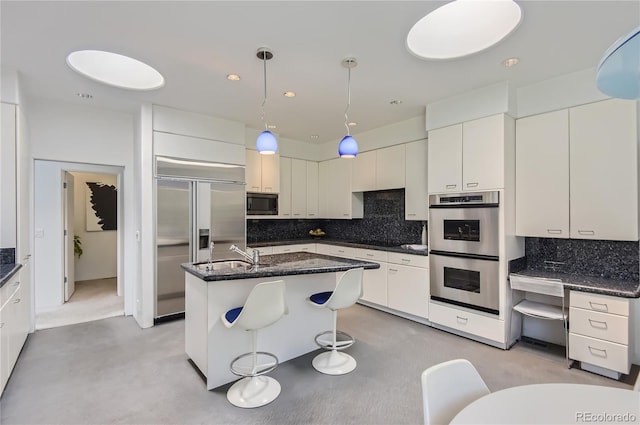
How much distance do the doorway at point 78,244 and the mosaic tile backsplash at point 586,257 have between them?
17.4 feet

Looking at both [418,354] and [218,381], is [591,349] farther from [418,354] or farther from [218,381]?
[218,381]

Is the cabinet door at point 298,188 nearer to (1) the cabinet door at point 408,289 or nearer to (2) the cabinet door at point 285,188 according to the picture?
(2) the cabinet door at point 285,188

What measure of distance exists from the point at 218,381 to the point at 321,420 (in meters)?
0.91

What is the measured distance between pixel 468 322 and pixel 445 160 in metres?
1.84

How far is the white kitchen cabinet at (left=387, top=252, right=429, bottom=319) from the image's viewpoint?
3.87 meters

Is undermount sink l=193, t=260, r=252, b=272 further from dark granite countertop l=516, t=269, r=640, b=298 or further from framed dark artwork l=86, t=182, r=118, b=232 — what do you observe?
framed dark artwork l=86, t=182, r=118, b=232

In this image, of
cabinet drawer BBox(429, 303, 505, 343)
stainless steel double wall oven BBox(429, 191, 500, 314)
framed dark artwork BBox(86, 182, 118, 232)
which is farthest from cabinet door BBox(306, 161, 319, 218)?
framed dark artwork BBox(86, 182, 118, 232)

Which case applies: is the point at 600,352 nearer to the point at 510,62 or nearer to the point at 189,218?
the point at 510,62

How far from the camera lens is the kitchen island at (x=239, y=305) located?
2.45 metres

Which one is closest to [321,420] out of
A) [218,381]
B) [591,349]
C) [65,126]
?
[218,381]

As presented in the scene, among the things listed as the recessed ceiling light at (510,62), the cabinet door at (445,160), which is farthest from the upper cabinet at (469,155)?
the recessed ceiling light at (510,62)

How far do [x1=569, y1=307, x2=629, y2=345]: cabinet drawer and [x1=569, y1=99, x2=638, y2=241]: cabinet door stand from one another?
2.25ft

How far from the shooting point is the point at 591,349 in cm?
266

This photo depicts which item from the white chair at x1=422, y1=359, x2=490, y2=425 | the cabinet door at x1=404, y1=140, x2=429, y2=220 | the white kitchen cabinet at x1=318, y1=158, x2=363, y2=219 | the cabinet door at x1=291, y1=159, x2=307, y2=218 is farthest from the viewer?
the cabinet door at x1=291, y1=159, x2=307, y2=218
